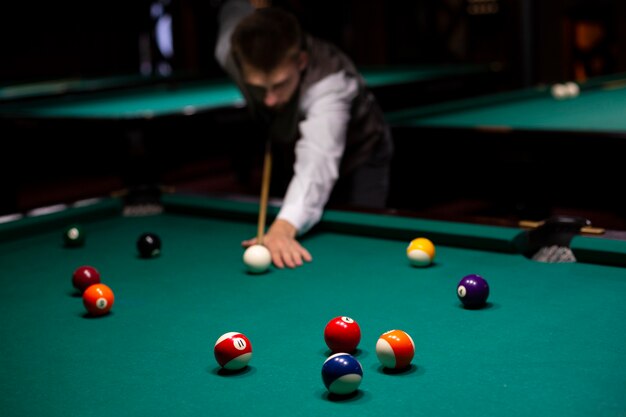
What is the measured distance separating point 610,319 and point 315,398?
66 centimetres

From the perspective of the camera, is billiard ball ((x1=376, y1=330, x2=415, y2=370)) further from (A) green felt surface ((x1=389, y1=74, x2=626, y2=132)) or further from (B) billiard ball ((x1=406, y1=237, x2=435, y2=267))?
(A) green felt surface ((x1=389, y1=74, x2=626, y2=132))

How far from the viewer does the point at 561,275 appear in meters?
1.94

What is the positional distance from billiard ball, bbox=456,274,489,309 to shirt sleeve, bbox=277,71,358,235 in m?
0.79

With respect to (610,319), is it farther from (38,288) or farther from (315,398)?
(38,288)

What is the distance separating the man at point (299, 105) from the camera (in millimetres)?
2463

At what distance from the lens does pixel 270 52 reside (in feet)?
8.57

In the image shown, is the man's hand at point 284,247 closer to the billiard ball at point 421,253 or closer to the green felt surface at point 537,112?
the billiard ball at point 421,253

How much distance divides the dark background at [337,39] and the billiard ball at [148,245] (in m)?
4.14

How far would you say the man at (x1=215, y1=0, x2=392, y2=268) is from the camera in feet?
8.08

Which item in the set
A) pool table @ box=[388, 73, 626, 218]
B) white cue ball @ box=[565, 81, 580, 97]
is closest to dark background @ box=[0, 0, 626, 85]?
white cue ball @ box=[565, 81, 580, 97]

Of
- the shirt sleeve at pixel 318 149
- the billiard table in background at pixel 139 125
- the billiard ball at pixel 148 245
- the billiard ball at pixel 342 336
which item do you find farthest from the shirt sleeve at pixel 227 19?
the billiard ball at pixel 342 336

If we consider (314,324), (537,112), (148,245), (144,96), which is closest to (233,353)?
(314,324)

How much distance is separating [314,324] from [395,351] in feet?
1.13

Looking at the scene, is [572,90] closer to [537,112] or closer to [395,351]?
[537,112]
